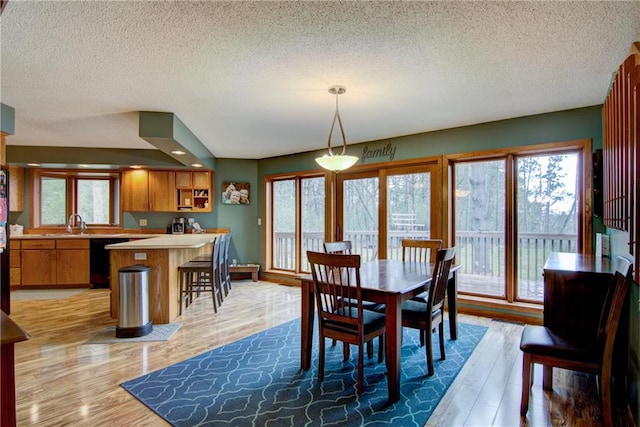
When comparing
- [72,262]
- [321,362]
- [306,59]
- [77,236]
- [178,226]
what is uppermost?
[306,59]

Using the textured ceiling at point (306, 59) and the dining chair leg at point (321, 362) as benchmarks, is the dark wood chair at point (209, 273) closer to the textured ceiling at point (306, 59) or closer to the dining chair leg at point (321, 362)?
the textured ceiling at point (306, 59)

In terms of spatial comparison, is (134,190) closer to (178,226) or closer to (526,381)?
(178,226)

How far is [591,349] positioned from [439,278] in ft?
3.24

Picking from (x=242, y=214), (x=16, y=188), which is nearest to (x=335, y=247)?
(x=242, y=214)

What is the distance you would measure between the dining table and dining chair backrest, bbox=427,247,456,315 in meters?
0.07

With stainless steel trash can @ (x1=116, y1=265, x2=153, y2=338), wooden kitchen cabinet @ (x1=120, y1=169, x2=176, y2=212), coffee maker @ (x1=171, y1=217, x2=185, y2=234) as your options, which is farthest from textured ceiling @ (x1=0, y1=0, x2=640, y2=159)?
coffee maker @ (x1=171, y1=217, x2=185, y2=234)

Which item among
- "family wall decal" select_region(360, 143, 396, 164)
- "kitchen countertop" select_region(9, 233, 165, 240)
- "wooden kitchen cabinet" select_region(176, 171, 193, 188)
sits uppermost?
"family wall decal" select_region(360, 143, 396, 164)

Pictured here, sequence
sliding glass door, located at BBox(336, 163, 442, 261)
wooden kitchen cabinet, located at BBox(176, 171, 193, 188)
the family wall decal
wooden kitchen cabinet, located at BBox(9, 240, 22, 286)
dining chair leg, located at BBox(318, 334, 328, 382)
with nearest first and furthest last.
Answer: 1. dining chair leg, located at BBox(318, 334, 328, 382)
2. sliding glass door, located at BBox(336, 163, 442, 261)
3. the family wall decal
4. wooden kitchen cabinet, located at BBox(9, 240, 22, 286)
5. wooden kitchen cabinet, located at BBox(176, 171, 193, 188)

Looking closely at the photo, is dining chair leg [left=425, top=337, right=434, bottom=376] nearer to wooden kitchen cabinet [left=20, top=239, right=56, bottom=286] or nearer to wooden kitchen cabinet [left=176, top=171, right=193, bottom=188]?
wooden kitchen cabinet [left=176, top=171, right=193, bottom=188]

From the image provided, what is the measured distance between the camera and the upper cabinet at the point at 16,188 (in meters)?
5.93

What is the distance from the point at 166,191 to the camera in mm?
6262

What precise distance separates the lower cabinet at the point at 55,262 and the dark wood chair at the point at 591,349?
21.0 ft

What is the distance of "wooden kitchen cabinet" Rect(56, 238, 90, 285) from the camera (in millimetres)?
5664

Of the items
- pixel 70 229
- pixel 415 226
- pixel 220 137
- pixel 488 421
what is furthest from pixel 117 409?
pixel 70 229
